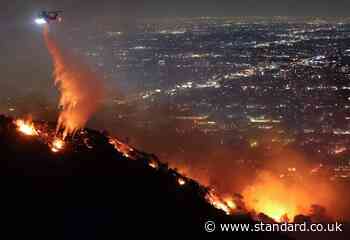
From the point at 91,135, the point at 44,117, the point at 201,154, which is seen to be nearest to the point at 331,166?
the point at 201,154

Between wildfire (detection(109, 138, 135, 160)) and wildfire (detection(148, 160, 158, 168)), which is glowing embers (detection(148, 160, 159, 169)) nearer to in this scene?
wildfire (detection(148, 160, 158, 168))

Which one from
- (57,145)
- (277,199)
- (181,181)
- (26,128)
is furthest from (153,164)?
(277,199)

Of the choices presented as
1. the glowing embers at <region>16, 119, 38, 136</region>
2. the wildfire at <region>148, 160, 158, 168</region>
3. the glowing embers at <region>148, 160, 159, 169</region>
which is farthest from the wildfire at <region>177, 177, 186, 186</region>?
the glowing embers at <region>16, 119, 38, 136</region>

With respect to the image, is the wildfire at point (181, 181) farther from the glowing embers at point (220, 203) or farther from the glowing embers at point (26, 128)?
the glowing embers at point (26, 128)

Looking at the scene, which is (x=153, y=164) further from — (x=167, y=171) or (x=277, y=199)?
(x=277, y=199)

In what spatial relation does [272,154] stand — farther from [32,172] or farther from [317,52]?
[317,52]

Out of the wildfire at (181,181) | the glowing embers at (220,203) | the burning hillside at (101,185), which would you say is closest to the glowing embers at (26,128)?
the burning hillside at (101,185)
